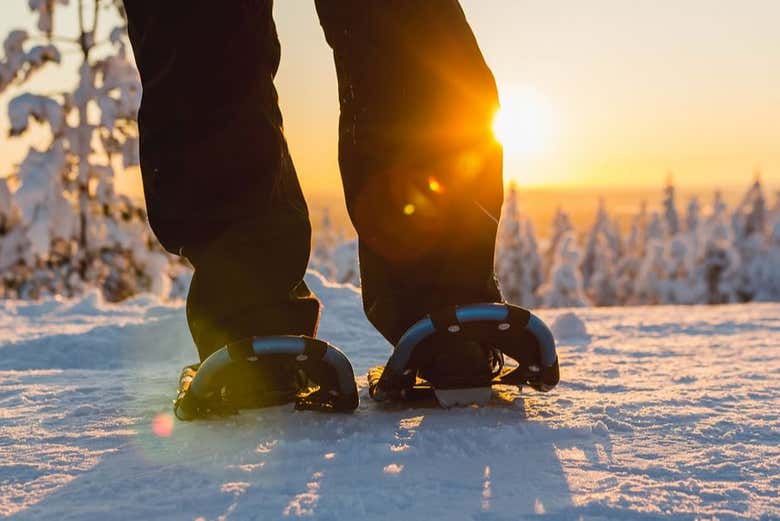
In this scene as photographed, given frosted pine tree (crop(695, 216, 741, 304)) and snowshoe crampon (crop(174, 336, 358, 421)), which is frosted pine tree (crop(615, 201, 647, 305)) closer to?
frosted pine tree (crop(695, 216, 741, 304))

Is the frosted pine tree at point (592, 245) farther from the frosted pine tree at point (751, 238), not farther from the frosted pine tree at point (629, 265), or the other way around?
the frosted pine tree at point (751, 238)

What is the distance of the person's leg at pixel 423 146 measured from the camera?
1.67 meters

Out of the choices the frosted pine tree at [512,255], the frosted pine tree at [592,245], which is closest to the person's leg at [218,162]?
the frosted pine tree at [512,255]

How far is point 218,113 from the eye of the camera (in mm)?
1620

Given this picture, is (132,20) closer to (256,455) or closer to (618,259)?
(256,455)

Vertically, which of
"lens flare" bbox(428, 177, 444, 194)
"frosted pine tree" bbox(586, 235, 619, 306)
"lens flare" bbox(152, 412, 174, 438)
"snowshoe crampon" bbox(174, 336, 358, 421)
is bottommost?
"frosted pine tree" bbox(586, 235, 619, 306)

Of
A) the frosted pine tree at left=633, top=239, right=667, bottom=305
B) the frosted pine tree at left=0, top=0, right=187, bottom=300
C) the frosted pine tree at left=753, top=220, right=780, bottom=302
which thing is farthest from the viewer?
the frosted pine tree at left=633, top=239, right=667, bottom=305

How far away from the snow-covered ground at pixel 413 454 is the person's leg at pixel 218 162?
265 mm

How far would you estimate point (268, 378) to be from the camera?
151 cm

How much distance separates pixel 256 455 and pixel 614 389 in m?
1.04

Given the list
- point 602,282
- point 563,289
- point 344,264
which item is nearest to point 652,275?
point 602,282

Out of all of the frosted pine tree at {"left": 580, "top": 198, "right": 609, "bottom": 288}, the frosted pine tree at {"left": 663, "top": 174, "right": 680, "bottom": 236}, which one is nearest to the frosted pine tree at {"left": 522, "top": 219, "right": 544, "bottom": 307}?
the frosted pine tree at {"left": 580, "top": 198, "right": 609, "bottom": 288}

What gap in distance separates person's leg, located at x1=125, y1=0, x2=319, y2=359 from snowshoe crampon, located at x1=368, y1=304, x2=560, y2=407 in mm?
284

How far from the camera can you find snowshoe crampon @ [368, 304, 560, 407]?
1.51 metres
